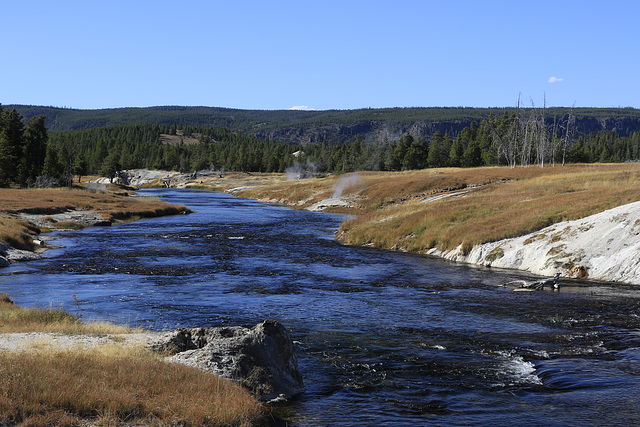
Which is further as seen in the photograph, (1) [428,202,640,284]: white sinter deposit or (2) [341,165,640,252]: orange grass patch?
(2) [341,165,640,252]: orange grass patch

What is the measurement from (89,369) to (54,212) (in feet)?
186

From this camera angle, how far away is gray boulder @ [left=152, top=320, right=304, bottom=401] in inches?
526

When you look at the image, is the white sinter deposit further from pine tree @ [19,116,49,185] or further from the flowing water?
pine tree @ [19,116,49,185]

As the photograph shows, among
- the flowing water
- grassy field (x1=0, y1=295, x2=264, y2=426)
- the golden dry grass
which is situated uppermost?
grassy field (x1=0, y1=295, x2=264, y2=426)

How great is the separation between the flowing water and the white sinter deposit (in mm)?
2471

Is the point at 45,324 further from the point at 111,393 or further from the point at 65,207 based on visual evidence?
the point at 65,207

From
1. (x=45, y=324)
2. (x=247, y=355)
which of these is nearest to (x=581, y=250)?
(x=247, y=355)

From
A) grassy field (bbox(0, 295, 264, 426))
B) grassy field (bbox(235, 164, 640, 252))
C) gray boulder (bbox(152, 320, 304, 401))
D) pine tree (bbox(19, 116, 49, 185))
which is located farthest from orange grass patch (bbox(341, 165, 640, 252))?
pine tree (bbox(19, 116, 49, 185))

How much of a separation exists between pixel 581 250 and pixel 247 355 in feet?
84.9

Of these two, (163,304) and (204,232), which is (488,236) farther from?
(204,232)

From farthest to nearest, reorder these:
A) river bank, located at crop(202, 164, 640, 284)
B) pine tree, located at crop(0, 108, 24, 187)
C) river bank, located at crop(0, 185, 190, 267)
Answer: pine tree, located at crop(0, 108, 24, 187) < river bank, located at crop(0, 185, 190, 267) < river bank, located at crop(202, 164, 640, 284)

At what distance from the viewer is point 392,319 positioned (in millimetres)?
22188

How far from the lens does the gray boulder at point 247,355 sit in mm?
13359

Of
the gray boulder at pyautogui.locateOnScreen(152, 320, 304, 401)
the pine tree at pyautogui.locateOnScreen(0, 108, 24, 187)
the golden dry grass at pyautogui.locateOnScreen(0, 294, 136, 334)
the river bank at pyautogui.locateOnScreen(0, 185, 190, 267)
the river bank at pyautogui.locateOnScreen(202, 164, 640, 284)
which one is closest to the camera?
the gray boulder at pyautogui.locateOnScreen(152, 320, 304, 401)
